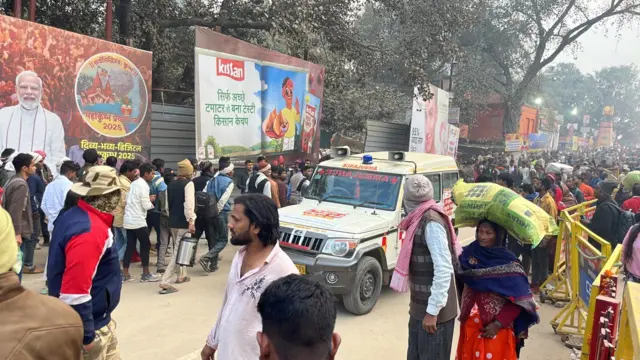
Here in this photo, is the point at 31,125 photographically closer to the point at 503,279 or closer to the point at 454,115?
the point at 503,279

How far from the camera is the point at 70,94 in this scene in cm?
889

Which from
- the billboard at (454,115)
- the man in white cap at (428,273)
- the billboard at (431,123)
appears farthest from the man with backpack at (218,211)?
the billboard at (454,115)

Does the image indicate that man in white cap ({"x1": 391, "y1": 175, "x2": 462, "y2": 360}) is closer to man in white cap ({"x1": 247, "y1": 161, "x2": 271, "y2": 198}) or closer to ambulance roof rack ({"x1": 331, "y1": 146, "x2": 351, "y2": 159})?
ambulance roof rack ({"x1": 331, "y1": 146, "x2": 351, "y2": 159})

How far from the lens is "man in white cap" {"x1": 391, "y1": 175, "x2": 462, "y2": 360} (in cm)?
311

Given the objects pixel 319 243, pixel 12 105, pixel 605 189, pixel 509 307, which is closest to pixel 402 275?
pixel 509 307

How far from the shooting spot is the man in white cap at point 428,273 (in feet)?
10.2

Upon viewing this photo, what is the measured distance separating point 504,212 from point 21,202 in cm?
602

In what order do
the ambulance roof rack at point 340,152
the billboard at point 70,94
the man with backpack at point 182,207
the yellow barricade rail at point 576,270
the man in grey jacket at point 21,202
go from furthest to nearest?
the billboard at point 70,94 < the ambulance roof rack at point 340,152 < the man with backpack at point 182,207 < the man in grey jacket at point 21,202 < the yellow barricade rail at point 576,270

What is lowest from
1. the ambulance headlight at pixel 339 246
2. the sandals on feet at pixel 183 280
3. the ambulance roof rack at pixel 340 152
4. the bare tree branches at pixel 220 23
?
the sandals on feet at pixel 183 280

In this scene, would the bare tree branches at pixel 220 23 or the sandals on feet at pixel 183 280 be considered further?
the bare tree branches at pixel 220 23

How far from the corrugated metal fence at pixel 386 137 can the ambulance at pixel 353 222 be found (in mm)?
8468

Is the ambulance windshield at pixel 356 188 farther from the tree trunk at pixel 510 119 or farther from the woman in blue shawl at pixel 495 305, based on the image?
the tree trunk at pixel 510 119

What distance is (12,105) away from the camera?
26.8ft

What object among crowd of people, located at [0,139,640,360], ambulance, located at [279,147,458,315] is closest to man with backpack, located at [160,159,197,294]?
ambulance, located at [279,147,458,315]
